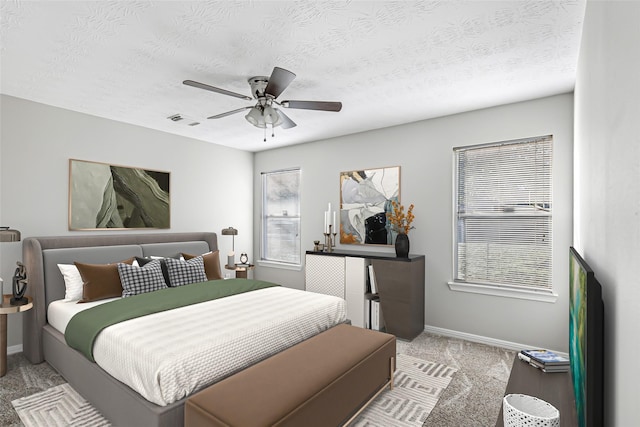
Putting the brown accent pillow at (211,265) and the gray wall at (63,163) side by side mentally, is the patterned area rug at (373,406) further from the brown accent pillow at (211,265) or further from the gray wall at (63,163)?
the brown accent pillow at (211,265)

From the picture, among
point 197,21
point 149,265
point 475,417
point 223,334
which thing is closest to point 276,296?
point 223,334

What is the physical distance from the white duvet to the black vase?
4.24ft

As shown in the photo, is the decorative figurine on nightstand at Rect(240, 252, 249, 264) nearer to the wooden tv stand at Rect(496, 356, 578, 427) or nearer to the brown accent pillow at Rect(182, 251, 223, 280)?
the brown accent pillow at Rect(182, 251, 223, 280)

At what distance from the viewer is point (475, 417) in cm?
236

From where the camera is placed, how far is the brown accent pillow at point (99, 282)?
321 cm

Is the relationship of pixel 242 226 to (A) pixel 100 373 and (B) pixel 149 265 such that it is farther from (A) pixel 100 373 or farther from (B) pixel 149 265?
(A) pixel 100 373

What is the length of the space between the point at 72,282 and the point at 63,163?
1.38 metres

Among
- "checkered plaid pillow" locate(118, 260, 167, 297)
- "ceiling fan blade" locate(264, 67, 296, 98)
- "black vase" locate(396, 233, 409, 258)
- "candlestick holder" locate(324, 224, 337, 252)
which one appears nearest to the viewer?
"ceiling fan blade" locate(264, 67, 296, 98)

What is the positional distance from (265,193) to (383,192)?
2350 millimetres

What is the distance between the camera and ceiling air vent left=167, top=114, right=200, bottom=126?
3990mm

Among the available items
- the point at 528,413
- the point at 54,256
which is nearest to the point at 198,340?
the point at 528,413

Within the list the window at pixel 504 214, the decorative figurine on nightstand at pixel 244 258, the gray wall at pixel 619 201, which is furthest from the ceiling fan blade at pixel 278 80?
the decorative figurine on nightstand at pixel 244 258

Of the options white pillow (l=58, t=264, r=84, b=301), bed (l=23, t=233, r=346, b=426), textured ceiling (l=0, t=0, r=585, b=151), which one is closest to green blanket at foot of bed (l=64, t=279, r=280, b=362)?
bed (l=23, t=233, r=346, b=426)

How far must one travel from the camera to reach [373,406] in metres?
2.48
